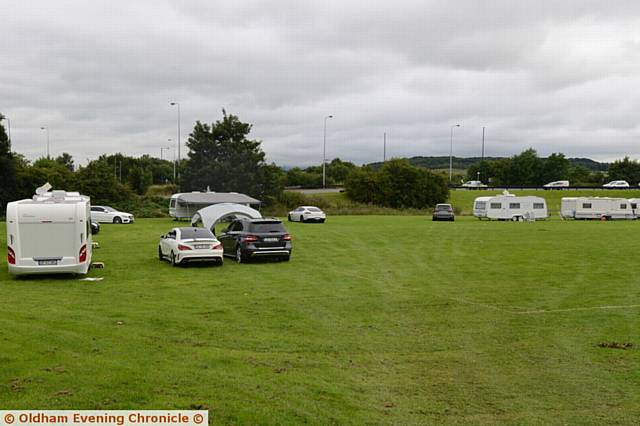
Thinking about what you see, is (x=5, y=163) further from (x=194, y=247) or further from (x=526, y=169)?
(x=526, y=169)

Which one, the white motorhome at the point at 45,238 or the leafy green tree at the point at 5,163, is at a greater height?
the leafy green tree at the point at 5,163

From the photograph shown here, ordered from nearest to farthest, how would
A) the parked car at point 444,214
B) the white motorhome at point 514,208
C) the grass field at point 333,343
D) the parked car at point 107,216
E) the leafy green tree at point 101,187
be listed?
the grass field at point 333,343 → the parked car at point 107,216 → the parked car at point 444,214 → the white motorhome at point 514,208 → the leafy green tree at point 101,187

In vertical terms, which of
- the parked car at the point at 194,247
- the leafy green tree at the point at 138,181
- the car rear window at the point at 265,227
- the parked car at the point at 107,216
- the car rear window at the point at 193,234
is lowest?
the parked car at the point at 107,216

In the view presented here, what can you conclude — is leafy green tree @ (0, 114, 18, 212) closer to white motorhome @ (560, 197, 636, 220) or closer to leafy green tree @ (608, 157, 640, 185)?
white motorhome @ (560, 197, 636, 220)

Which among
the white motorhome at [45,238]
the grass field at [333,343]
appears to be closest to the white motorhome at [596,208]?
the grass field at [333,343]

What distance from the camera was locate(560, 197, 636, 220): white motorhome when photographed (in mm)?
60969

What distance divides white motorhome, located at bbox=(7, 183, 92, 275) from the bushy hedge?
67962 millimetres

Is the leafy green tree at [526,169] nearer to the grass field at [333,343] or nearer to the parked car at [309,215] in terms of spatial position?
the parked car at [309,215]

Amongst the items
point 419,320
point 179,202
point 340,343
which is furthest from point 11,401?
point 179,202

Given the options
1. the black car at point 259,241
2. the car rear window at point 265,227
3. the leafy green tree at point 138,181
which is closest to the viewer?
the black car at point 259,241

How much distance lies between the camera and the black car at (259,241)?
78.7ft

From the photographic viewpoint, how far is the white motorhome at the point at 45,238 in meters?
19.1

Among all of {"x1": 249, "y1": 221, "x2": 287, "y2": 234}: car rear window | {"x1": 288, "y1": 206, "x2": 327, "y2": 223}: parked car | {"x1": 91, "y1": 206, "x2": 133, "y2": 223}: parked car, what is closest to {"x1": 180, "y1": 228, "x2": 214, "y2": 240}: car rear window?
{"x1": 249, "y1": 221, "x2": 287, "y2": 234}: car rear window

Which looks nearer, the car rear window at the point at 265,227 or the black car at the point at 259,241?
the black car at the point at 259,241
